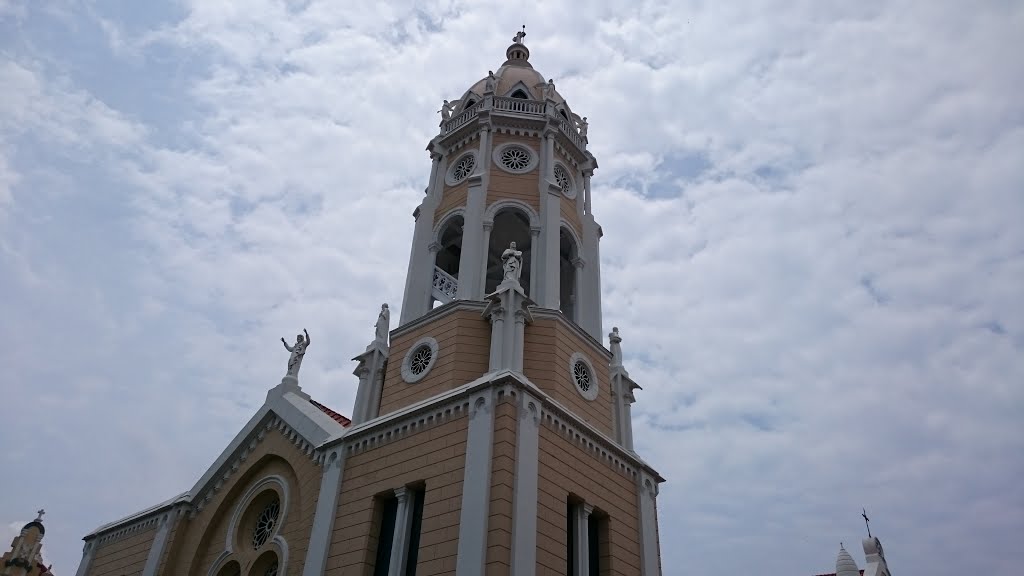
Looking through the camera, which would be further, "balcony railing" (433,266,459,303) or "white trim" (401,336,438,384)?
"balcony railing" (433,266,459,303)

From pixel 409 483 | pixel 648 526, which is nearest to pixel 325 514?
pixel 409 483

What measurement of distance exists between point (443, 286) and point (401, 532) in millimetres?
8282

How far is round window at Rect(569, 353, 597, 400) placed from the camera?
19812 millimetres

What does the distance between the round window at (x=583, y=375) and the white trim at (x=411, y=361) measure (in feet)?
11.1

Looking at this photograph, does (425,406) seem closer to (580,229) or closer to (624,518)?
(624,518)

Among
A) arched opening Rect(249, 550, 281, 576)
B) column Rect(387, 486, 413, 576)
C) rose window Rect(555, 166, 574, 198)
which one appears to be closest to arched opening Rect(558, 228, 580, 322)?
rose window Rect(555, 166, 574, 198)

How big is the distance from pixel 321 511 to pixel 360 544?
1.71 m

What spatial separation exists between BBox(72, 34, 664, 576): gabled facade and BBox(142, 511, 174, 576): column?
0.21ft

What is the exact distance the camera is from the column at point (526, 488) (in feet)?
48.6

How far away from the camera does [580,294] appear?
23047mm

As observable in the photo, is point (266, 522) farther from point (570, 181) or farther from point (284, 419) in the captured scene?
point (570, 181)

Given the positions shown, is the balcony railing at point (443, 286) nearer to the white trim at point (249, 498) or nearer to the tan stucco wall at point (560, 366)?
the tan stucco wall at point (560, 366)

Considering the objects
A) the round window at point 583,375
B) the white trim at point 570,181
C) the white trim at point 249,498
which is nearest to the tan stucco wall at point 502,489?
the round window at point 583,375

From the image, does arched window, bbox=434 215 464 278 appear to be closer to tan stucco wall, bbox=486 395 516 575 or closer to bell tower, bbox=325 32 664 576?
bell tower, bbox=325 32 664 576
